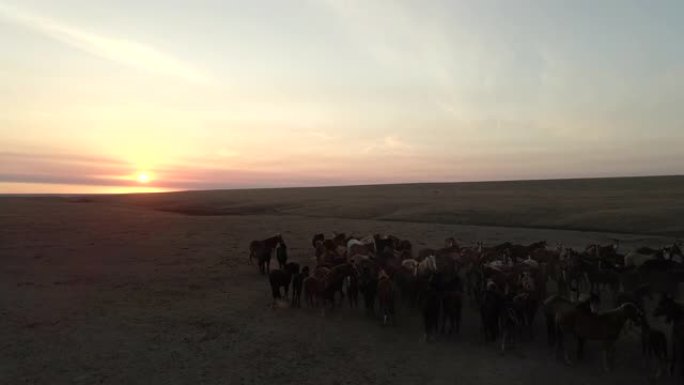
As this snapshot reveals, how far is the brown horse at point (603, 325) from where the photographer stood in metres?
9.17

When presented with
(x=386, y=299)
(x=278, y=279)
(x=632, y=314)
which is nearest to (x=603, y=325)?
(x=632, y=314)

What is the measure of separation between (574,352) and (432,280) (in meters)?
3.32

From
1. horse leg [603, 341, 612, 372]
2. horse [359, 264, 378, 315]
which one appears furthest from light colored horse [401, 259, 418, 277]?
horse leg [603, 341, 612, 372]

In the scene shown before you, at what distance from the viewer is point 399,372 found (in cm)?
909

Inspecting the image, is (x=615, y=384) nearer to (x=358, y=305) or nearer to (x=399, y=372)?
(x=399, y=372)

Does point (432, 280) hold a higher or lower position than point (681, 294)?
higher

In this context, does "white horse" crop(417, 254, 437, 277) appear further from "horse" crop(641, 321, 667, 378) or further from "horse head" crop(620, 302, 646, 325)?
"horse" crop(641, 321, 667, 378)

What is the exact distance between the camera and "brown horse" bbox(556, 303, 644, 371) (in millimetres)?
9172

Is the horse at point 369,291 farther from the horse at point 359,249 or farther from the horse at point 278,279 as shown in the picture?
the horse at point 359,249

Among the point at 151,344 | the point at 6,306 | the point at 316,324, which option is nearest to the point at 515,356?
the point at 316,324

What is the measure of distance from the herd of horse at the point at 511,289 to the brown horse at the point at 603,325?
2cm

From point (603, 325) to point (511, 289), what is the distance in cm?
270

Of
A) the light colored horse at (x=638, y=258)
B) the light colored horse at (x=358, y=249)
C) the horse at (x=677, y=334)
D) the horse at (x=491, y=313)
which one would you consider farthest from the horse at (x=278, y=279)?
the light colored horse at (x=638, y=258)

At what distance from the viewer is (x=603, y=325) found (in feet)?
30.2
